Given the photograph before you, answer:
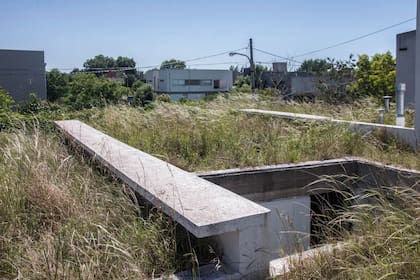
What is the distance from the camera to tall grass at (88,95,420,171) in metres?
4.96

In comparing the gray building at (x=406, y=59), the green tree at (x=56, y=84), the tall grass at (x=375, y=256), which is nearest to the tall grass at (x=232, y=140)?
the tall grass at (x=375, y=256)

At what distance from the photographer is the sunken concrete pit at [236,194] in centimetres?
195

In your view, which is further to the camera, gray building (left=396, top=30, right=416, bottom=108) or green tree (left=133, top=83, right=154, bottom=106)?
gray building (left=396, top=30, right=416, bottom=108)

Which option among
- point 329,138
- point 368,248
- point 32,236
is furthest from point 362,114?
point 32,236

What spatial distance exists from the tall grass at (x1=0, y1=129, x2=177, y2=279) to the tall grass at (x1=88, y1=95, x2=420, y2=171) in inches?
65.4

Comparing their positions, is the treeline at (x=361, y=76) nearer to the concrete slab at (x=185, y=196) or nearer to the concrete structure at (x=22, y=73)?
the concrete slab at (x=185, y=196)

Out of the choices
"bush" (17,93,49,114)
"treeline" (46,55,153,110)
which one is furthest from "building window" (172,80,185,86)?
"bush" (17,93,49,114)

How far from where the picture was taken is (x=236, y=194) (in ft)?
8.66

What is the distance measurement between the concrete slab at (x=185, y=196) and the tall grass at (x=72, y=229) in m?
0.13

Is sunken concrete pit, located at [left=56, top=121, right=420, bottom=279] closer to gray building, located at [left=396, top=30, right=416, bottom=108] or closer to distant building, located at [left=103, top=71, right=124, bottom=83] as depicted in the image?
gray building, located at [left=396, top=30, right=416, bottom=108]

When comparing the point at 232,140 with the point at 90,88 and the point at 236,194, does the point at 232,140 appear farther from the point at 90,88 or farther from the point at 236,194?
the point at 90,88

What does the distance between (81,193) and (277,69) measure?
31436mm

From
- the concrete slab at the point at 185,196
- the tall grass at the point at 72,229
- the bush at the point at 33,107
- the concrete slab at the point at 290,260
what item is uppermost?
the bush at the point at 33,107

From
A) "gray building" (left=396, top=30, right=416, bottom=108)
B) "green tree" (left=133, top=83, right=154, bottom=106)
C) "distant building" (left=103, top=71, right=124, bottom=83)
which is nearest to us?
"green tree" (left=133, top=83, right=154, bottom=106)
